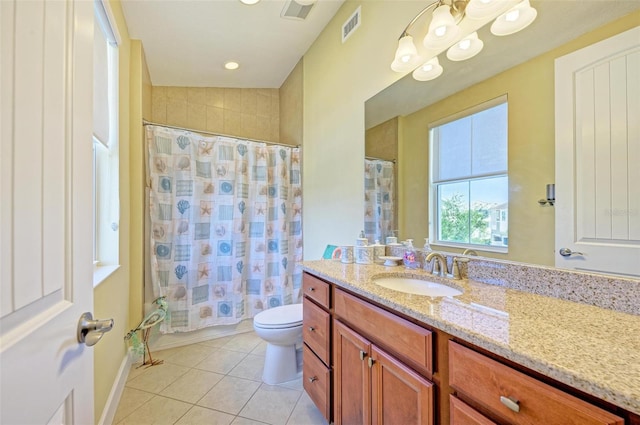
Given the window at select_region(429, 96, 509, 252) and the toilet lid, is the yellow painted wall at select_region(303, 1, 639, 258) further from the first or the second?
the toilet lid

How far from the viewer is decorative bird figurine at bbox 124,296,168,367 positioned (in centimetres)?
204

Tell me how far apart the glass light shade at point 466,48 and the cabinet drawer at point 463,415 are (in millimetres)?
1370

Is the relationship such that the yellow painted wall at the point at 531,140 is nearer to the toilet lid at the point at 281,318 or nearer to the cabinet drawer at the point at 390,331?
the cabinet drawer at the point at 390,331

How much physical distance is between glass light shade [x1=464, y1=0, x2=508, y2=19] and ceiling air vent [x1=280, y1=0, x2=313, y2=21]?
4.15 ft

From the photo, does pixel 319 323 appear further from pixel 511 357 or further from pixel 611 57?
pixel 611 57

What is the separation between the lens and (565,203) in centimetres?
99

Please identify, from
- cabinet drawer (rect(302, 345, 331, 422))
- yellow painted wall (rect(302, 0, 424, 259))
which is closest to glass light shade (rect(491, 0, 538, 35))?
yellow painted wall (rect(302, 0, 424, 259))

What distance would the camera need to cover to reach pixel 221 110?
3338mm

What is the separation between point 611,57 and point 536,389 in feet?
3.29

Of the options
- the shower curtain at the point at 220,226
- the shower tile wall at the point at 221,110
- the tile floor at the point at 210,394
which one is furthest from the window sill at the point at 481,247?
the shower tile wall at the point at 221,110

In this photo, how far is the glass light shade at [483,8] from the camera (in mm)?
1171

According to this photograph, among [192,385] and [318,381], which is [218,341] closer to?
[192,385]

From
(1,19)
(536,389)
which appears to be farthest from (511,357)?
(1,19)

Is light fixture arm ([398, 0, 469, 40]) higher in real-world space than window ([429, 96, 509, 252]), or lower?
higher
